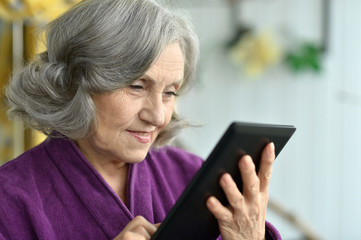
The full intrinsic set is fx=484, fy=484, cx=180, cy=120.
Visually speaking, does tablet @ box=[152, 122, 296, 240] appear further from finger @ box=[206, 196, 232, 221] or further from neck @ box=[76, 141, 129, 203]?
neck @ box=[76, 141, 129, 203]

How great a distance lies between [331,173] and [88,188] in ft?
9.01

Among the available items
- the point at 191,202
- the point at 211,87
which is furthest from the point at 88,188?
the point at 211,87

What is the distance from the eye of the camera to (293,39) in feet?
11.1

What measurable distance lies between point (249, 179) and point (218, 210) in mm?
87

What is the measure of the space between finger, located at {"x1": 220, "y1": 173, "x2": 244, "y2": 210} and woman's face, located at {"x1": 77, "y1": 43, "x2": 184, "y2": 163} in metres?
0.24

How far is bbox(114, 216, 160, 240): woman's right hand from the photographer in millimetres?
930

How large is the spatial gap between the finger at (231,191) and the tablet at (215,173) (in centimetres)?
1

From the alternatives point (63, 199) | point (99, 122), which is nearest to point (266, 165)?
point (99, 122)

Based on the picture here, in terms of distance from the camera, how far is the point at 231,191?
914 millimetres

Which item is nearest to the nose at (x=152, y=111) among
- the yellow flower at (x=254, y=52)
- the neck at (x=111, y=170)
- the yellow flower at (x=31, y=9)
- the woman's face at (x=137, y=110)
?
the woman's face at (x=137, y=110)

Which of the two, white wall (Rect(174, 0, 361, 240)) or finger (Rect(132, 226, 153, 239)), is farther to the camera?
white wall (Rect(174, 0, 361, 240))

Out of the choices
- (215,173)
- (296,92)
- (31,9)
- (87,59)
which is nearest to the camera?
(215,173)

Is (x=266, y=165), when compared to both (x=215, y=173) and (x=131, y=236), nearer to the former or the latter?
(x=215, y=173)

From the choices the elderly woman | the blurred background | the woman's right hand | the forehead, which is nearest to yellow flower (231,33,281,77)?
the blurred background
